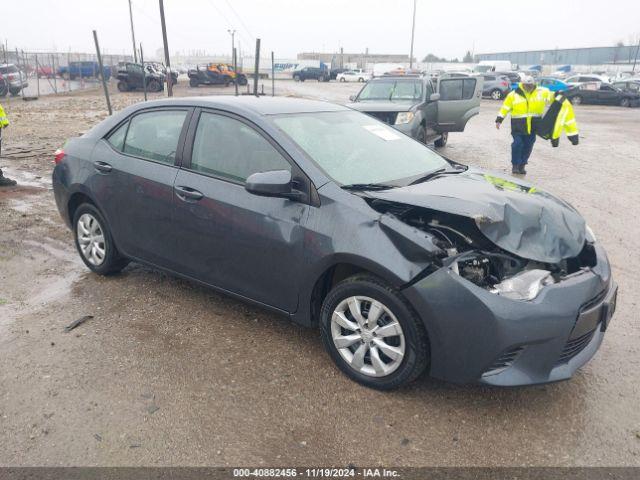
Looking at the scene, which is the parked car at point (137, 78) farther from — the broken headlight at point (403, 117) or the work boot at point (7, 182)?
the broken headlight at point (403, 117)

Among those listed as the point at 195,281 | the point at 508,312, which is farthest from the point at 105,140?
the point at 508,312

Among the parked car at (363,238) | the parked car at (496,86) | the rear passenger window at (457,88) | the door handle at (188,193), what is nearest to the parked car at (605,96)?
the parked car at (496,86)

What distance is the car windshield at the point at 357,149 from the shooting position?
344 cm

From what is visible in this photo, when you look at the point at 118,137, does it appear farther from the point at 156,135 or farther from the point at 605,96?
the point at 605,96

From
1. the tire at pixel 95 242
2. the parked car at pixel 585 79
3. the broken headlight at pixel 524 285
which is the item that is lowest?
the tire at pixel 95 242

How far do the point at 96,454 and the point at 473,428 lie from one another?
194 cm

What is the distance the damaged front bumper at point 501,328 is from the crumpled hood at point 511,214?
0.81 feet

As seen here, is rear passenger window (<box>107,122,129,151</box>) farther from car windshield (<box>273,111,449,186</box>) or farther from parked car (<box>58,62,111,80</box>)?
parked car (<box>58,62,111,80</box>)

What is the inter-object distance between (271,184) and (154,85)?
99.9ft

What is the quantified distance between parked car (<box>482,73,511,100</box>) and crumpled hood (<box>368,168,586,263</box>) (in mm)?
31210

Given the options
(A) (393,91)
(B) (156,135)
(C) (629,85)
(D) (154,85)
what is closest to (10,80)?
(D) (154,85)

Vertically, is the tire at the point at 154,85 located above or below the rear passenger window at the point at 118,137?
below

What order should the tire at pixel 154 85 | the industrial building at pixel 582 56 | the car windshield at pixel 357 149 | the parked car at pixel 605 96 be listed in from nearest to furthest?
the car windshield at pixel 357 149 < the parked car at pixel 605 96 < the tire at pixel 154 85 < the industrial building at pixel 582 56

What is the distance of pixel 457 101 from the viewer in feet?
39.1
